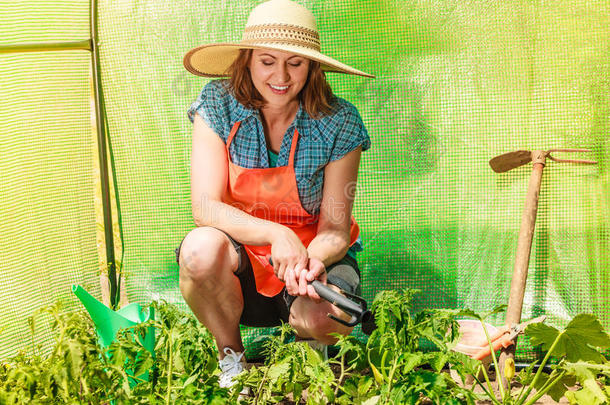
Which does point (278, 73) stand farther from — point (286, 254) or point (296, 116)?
point (286, 254)

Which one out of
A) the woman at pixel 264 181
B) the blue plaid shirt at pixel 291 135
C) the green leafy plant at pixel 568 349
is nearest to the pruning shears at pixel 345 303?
the woman at pixel 264 181

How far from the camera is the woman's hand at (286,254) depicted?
1812 mm

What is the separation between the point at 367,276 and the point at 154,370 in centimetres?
129

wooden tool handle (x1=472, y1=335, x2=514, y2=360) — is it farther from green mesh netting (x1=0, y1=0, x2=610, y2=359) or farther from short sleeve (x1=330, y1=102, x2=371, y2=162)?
short sleeve (x1=330, y1=102, x2=371, y2=162)

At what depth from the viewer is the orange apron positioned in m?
2.07

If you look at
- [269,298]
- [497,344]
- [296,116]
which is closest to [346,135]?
[296,116]

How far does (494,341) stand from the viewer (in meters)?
2.14

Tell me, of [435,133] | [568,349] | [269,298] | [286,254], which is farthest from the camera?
[435,133]

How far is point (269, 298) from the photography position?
2.15m

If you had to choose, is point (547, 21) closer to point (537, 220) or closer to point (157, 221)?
point (537, 220)

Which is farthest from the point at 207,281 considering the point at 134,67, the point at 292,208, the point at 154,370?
the point at 134,67

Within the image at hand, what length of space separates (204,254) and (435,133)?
1146 mm

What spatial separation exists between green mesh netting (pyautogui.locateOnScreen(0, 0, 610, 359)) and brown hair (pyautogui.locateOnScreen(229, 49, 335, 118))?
0.56m

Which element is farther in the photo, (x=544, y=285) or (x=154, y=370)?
(x=544, y=285)
